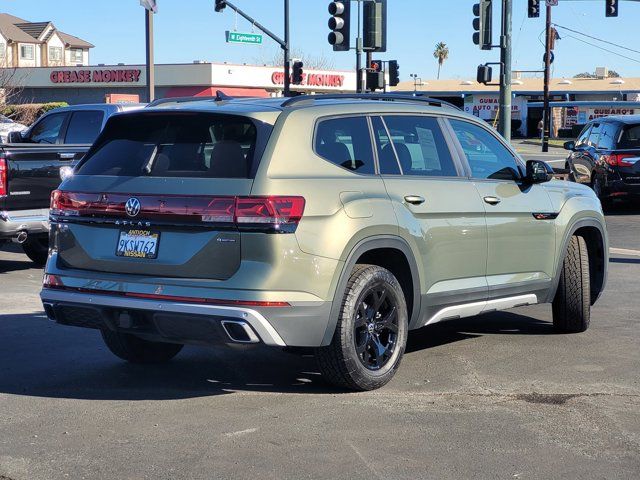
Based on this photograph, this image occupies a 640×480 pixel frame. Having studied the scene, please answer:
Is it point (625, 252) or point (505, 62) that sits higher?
point (505, 62)

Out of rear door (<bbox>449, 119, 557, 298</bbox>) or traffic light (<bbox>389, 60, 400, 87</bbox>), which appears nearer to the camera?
rear door (<bbox>449, 119, 557, 298</bbox>)

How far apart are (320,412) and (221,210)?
1321 millimetres

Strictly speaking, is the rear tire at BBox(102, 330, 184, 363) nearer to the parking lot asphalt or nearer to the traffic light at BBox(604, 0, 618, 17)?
the parking lot asphalt

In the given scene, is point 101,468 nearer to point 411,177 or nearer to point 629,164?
point 411,177

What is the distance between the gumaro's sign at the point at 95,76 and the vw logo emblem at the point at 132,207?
65850 millimetres

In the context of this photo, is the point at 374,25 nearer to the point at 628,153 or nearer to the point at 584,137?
the point at 584,137

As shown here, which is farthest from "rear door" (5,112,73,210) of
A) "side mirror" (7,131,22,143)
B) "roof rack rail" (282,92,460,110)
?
"roof rack rail" (282,92,460,110)

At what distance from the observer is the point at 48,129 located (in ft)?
49.6

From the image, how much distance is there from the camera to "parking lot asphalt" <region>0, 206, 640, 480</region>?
525 centimetres

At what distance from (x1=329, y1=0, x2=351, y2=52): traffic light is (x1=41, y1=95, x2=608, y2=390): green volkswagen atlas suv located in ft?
60.4

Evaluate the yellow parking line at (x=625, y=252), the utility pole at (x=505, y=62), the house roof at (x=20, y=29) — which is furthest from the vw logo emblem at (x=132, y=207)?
the house roof at (x=20, y=29)

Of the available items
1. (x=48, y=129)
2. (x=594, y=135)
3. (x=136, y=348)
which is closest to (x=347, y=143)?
(x=136, y=348)

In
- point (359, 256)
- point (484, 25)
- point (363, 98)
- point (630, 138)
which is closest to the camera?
point (359, 256)

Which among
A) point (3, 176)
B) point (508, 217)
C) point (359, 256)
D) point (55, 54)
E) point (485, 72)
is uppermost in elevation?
point (55, 54)
